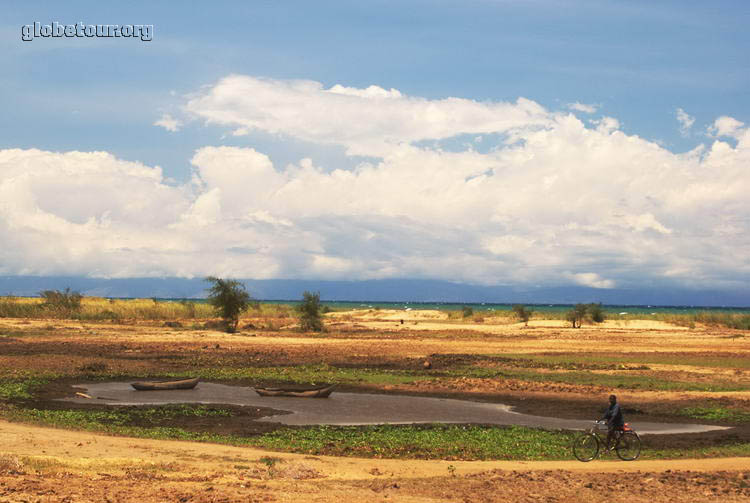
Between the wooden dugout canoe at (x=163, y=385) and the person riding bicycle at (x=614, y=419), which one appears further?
the wooden dugout canoe at (x=163, y=385)

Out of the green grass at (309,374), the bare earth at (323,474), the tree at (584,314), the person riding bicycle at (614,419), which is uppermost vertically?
the tree at (584,314)

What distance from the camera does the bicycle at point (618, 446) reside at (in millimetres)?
20656

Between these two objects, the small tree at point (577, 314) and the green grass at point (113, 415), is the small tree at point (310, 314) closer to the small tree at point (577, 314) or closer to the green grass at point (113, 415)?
the small tree at point (577, 314)

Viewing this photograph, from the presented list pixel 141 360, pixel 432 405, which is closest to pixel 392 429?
pixel 432 405

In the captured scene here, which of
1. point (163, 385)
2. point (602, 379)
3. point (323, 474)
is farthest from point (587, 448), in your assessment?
point (602, 379)

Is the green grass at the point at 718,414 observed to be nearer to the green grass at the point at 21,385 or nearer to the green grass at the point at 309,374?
the green grass at the point at 309,374

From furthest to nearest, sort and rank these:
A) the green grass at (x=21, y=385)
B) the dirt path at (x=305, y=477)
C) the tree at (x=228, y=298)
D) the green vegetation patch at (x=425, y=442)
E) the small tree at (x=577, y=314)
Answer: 1. the small tree at (x=577, y=314)
2. the tree at (x=228, y=298)
3. the green grass at (x=21, y=385)
4. the green vegetation patch at (x=425, y=442)
5. the dirt path at (x=305, y=477)

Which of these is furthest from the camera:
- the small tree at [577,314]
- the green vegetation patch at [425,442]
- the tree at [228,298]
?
the small tree at [577,314]

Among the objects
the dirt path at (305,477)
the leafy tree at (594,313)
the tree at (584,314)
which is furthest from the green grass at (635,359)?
the leafy tree at (594,313)

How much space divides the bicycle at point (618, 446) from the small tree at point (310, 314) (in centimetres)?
6112

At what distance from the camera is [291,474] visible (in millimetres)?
17016

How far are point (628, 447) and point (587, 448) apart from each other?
1211 millimetres

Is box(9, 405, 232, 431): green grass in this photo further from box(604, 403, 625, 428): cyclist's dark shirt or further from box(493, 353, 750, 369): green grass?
box(493, 353, 750, 369): green grass

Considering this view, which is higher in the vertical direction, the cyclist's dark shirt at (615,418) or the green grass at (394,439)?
the cyclist's dark shirt at (615,418)
